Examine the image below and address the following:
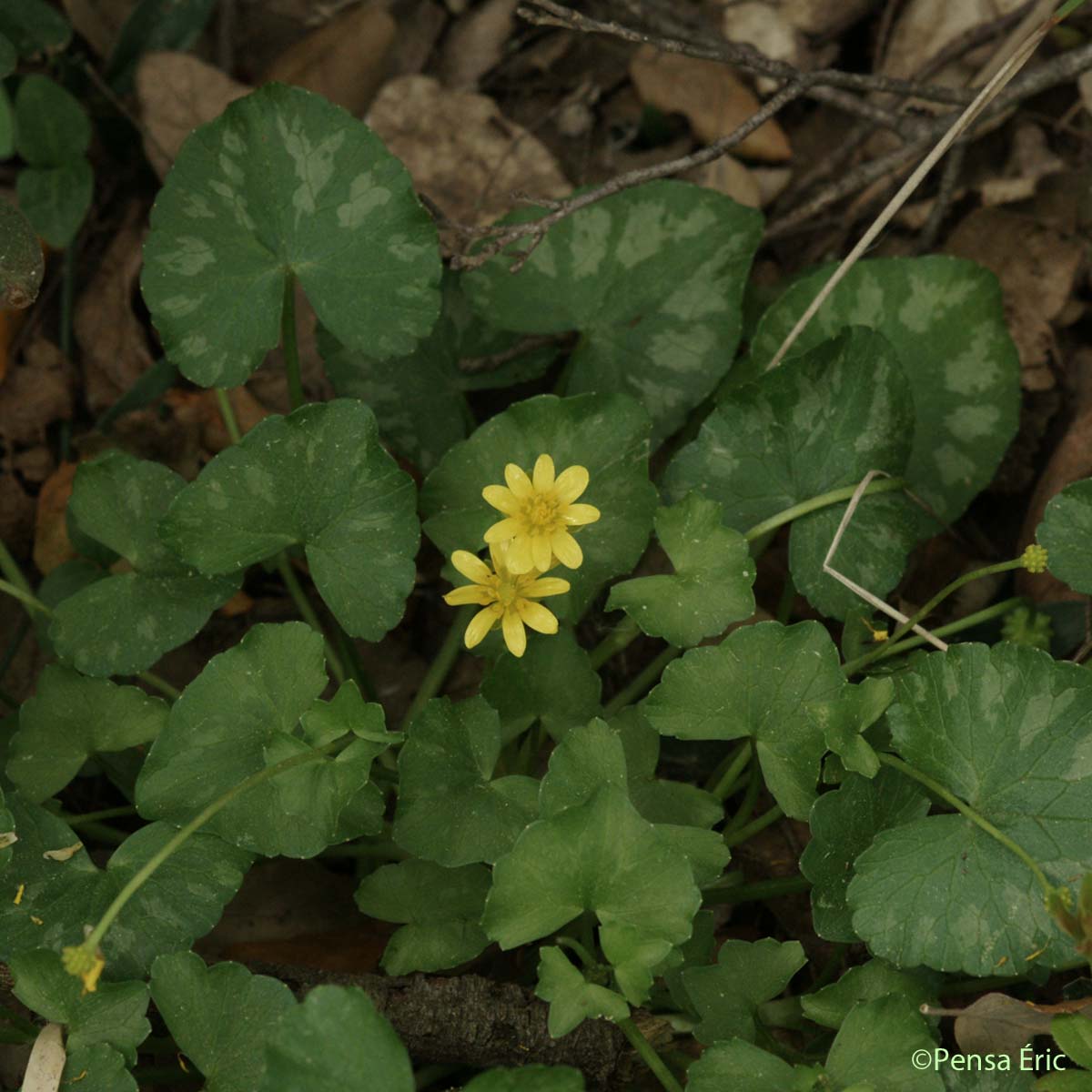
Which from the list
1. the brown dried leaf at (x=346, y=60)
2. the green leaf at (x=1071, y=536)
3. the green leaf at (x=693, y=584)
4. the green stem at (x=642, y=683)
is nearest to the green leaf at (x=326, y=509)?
the green leaf at (x=693, y=584)

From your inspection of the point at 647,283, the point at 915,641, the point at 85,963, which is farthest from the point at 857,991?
the point at 647,283

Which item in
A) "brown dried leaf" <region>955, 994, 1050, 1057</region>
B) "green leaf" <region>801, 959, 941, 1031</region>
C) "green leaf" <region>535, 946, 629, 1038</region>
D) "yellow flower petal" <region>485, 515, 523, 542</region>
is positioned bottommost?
"brown dried leaf" <region>955, 994, 1050, 1057</region>

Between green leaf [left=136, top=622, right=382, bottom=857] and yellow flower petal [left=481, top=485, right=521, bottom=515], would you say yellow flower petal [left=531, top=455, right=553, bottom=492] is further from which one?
green leaf [left=136, top=622, right=382, bottom=857]

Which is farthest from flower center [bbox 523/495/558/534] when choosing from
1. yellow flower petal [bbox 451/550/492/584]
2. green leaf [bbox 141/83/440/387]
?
green leaf [bbox 141/83/440/387]

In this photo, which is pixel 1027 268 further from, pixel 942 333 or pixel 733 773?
pixel 733 773

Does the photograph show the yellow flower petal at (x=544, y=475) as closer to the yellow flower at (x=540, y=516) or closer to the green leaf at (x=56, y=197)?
the yellow flower at (x=540, y=516)

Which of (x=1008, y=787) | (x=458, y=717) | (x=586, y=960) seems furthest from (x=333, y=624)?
(x=1008, y=787)

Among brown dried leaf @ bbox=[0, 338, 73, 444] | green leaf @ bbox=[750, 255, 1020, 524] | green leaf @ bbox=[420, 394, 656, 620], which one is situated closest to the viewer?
green leaf @ bbox=[420, 394, 656, 620]
